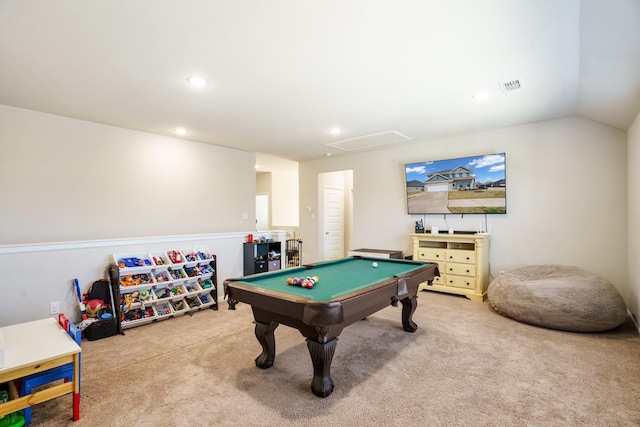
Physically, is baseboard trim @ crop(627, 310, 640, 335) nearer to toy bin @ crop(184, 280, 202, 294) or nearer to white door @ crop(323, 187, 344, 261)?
white door @ crop(323, 187, 344, 261)

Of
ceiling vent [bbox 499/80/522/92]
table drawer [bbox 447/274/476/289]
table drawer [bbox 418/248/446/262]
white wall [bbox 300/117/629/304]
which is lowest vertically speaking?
table drawer [bbox 447/274/476/289]

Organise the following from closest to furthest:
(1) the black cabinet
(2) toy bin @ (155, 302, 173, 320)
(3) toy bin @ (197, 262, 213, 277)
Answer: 1. (2) toy bin @ (155, 302, 173, 320)
2. (3) toy bin @ (197, 262, 213, 277)
3. (1) the black cabinet

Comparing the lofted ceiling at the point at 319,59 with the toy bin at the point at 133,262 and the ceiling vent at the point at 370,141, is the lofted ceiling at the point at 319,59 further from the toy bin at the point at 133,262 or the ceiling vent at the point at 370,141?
the toy bin at the point at 133,262

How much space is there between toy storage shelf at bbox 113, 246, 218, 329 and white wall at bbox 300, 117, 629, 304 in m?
3.66

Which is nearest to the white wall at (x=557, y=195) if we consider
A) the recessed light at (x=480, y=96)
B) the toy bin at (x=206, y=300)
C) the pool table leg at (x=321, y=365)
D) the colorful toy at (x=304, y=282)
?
the recessed light at (x=480, y=96)

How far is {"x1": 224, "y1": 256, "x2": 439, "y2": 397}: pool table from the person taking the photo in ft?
6.43

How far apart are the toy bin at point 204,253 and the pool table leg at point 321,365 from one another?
2.82 m

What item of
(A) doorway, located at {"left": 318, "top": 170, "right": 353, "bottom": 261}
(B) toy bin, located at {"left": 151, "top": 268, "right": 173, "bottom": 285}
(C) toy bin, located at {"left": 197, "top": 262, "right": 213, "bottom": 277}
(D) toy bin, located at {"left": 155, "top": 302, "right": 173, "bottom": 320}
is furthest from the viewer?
(A) doorway, located at {"left": 318, "top": 170, "right": 353, "bottom": 261}

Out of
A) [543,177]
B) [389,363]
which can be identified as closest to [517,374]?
[389,363]

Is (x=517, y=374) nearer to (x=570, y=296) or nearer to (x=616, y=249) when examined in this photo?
(x=570, y=296)

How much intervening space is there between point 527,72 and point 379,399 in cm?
311

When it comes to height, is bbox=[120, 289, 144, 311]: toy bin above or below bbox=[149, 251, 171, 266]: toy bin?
below

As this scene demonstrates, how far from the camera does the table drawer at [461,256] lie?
449 centimetres

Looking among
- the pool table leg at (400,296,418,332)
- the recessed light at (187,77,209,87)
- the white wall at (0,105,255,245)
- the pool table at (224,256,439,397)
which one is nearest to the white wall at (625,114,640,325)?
the pool table at (224,256,439,397)
